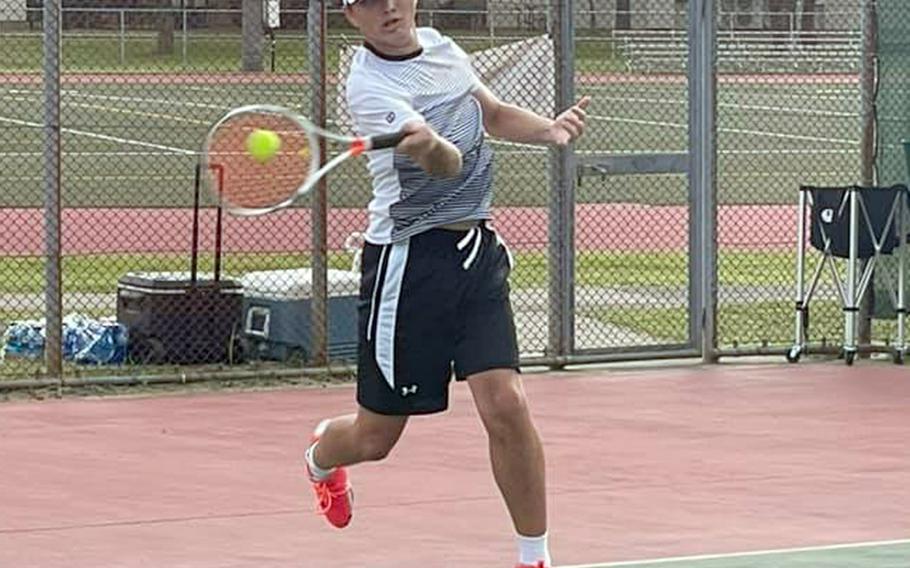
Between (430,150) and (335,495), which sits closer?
(430,150)

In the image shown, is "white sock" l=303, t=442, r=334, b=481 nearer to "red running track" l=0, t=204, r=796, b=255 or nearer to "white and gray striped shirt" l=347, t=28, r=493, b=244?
"white and gray striped shirt" l=347, t=28, r=493, b=244

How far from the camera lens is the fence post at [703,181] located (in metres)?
12.2

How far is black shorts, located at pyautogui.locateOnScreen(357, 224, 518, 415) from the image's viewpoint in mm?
6699

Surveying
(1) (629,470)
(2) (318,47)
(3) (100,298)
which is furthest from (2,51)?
(1) (629,470)

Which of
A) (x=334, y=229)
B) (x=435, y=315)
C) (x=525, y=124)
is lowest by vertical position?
(x=334, y=229)

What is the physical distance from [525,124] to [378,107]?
535mm

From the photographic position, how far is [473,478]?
887cm

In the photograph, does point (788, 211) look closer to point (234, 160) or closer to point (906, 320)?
point (906, 320)

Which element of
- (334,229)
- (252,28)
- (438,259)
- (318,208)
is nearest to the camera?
(438,259)

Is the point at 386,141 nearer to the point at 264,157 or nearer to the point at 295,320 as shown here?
the point at 264,157

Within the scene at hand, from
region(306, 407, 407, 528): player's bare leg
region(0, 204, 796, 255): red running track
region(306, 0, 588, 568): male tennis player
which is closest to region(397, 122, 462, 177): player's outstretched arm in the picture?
region(306, 0, 588, 568): male tennis player

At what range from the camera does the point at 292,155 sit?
6.68 metres

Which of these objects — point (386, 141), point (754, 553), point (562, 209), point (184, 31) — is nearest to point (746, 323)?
point (562, 209)

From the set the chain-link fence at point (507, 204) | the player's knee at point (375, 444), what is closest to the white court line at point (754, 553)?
the player's knee at point (375, 444)
